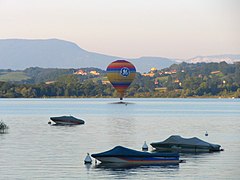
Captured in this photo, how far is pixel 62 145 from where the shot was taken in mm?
60312

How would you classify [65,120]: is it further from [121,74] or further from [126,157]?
[121,74]

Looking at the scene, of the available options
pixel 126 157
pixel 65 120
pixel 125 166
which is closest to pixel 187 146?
pixel 126 157

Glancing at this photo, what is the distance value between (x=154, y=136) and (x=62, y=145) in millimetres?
13179

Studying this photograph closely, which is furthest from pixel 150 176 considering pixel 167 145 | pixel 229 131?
pixel 229 131

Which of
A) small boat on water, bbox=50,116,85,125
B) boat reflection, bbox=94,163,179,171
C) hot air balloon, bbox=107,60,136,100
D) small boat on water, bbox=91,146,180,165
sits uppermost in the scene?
hot air balloon, bbox=107,60,136,100

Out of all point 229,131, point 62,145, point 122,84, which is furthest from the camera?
point 122,84

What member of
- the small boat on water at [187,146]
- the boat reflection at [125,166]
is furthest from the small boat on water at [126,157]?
the small boat on water at [187,146]

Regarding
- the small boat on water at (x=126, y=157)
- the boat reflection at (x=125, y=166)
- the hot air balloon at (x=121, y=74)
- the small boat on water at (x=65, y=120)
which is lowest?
the boat reflection at (x=125, y=166)

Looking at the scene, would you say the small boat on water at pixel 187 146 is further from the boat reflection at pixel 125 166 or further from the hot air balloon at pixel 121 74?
the hot air balloon at pixel 121 74

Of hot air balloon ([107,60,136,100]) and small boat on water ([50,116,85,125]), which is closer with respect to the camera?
small boat on water ([50,116,85,125])

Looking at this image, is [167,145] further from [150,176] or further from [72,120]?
[72,120]

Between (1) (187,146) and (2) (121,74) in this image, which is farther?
(2) (121,74)

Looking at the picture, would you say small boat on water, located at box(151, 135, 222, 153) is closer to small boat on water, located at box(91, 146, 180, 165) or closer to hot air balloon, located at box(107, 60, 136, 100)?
small boat on water, located at box(91, 146, 180, 165)

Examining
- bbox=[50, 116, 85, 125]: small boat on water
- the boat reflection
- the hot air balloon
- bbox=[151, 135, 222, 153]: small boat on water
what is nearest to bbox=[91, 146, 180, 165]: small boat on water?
the boat reflection
